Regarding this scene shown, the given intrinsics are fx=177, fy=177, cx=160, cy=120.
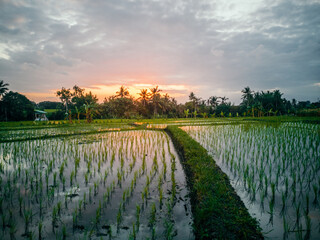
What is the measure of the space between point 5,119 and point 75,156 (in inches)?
1088

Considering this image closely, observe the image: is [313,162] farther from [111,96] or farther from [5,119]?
[111,96]

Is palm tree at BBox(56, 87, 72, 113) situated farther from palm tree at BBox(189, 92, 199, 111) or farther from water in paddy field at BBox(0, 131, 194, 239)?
water in paddy field at BBox(0, 131, 194, 239)

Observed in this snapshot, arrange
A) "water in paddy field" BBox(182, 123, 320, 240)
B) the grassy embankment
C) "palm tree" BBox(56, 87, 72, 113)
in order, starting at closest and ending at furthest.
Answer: the grassy embankment < "water in paddy field" BBox(182, 123, 320, 240) < "palm tree" BBox(56, 87, 72, 113)

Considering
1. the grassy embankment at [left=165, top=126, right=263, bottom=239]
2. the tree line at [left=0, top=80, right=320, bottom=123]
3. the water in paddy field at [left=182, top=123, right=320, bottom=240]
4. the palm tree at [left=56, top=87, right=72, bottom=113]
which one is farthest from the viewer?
the palm tree at [left=56, top=87, right=72, bottom=113]

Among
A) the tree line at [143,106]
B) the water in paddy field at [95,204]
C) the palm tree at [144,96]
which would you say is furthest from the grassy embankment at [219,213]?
the palm tree at [144,96]

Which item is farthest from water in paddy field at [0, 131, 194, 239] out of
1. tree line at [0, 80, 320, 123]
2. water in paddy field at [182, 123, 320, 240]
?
tree line at [0, 80, 320, 123]

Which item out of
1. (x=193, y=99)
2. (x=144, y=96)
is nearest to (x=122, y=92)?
(x=144, y=96)

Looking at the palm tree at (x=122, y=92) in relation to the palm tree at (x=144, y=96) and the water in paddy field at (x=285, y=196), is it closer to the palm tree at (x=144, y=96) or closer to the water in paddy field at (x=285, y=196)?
the palm tree at (x=144, y=96)

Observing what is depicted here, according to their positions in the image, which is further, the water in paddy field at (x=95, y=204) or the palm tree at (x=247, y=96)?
the palm tree at (x=247, y=96)

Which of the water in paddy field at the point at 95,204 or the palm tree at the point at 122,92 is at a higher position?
the palm tree at the point at 122,92

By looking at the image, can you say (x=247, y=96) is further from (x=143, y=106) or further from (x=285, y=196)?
(x=285, y=196)

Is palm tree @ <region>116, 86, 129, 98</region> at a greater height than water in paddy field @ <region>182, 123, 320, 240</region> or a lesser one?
greater

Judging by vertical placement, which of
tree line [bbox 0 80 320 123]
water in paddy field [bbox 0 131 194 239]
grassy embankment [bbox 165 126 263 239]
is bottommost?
water in paddy field [bbox 0 131 194 239]

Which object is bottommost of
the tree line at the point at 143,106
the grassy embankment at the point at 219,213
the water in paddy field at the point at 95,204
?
the water in paddy field at the point at 95,204
